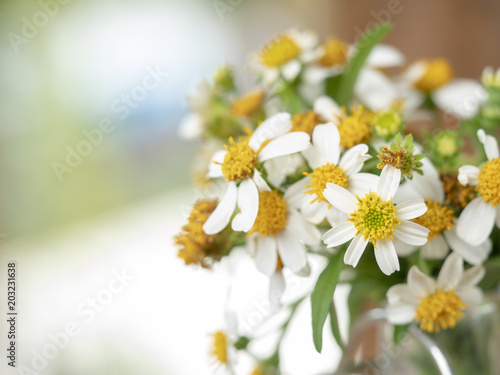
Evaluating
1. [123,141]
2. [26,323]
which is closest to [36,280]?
[26,323]

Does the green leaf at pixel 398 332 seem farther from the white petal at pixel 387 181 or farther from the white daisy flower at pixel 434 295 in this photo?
the white petal at pixel 387 181

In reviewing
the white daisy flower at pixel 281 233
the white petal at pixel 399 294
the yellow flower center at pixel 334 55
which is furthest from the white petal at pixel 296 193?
the yellow flower center at pixel 334 55

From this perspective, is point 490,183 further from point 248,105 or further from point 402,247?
point 248,105

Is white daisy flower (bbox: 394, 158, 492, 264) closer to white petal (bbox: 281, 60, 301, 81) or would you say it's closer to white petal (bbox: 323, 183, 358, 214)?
white petal (bbox: 323, 183, 358, 214)

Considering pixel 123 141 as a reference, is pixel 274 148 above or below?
below

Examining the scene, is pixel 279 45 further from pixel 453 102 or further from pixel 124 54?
pixel 124 54

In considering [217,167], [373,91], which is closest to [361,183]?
[217,167]

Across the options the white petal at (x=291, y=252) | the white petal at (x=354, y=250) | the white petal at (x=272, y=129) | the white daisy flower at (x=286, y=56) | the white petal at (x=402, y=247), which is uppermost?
the white daisy flower at (x=286, y=56)
